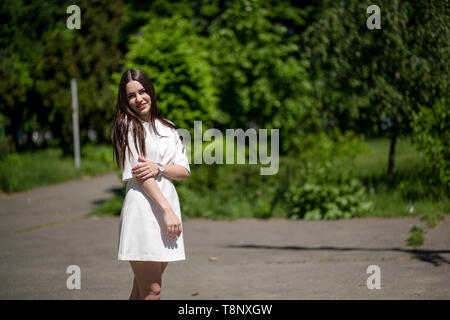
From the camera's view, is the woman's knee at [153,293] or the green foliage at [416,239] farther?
the green foliage at [416,239]

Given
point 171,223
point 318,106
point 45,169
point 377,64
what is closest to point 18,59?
point 45,169

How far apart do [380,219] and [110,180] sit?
10.00m

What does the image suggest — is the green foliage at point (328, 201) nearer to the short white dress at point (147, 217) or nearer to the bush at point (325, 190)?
the bush at point (325, 190)

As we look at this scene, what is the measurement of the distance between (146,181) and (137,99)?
49 cm

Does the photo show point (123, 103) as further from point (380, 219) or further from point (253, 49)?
point (253, 49)

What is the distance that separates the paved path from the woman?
1.81 m

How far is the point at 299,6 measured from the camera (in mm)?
30031

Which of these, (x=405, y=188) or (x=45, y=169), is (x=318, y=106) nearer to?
(x=405, y=188)

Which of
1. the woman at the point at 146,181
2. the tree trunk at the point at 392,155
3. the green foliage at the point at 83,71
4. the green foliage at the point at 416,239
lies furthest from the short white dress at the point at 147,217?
the green foliage at the point at 83,71

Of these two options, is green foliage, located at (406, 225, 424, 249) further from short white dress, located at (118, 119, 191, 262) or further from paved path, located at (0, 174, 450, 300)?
short white dress, located at (118, 119, 191, 262)

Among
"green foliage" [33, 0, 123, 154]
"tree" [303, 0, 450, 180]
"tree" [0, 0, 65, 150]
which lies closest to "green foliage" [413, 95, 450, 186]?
"tree" [303, 0, 450, 180]

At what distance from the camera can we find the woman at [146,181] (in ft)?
10.3
